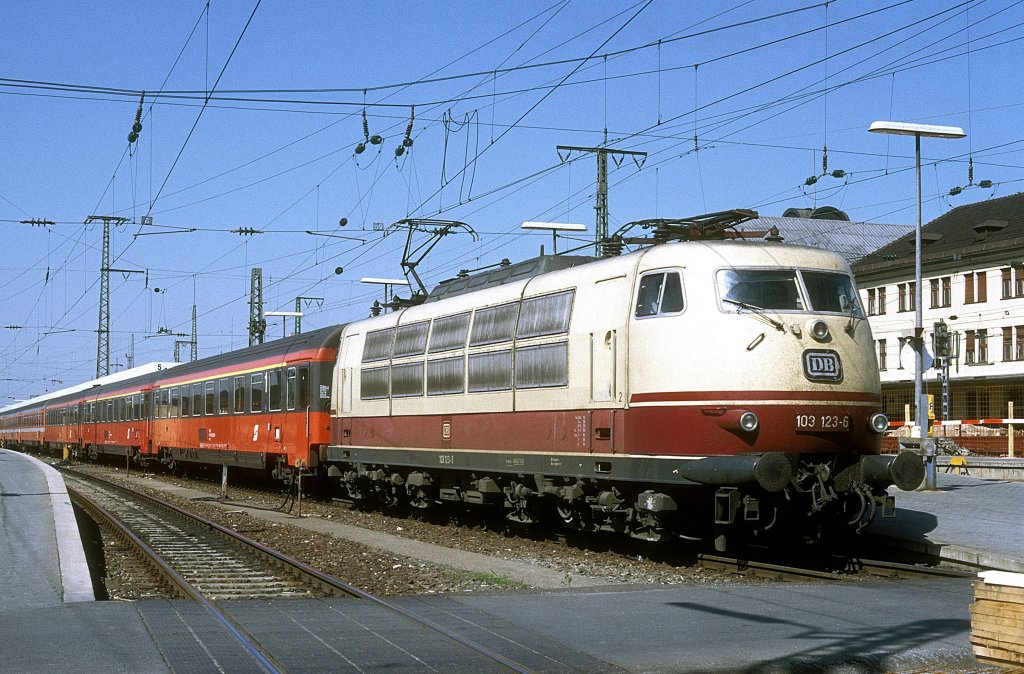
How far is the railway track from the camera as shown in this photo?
8.98 m

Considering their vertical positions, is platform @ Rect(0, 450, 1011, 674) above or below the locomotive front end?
below

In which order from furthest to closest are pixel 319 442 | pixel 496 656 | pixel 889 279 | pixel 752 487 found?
pixel 889 279 → pixel 319 442 → pixel 752 487 → pixel 496 656

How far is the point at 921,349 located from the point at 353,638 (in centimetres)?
1525

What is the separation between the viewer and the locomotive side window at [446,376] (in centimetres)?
1747

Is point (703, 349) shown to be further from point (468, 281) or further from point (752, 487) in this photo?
point (468, 281)

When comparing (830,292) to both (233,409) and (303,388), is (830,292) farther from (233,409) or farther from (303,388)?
(233,409)

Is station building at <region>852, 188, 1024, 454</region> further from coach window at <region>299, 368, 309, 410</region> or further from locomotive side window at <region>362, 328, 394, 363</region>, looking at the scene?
locomotive side window at <region>362, 328, 394, 363</region>

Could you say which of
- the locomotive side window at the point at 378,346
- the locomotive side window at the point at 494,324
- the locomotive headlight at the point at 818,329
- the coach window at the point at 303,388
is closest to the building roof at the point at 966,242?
the coach window at the point at 303,388

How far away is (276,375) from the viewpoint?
26594 mm

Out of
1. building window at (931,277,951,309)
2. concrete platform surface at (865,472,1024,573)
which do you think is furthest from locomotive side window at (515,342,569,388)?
building window at (931,277,951,309)

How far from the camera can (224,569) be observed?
1420cm

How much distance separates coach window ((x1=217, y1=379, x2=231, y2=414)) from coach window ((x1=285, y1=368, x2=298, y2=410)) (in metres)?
5.27

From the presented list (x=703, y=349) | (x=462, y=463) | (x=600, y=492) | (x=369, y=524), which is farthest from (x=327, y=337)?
(x=703, y=349)

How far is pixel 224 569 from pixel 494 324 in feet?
16.6
